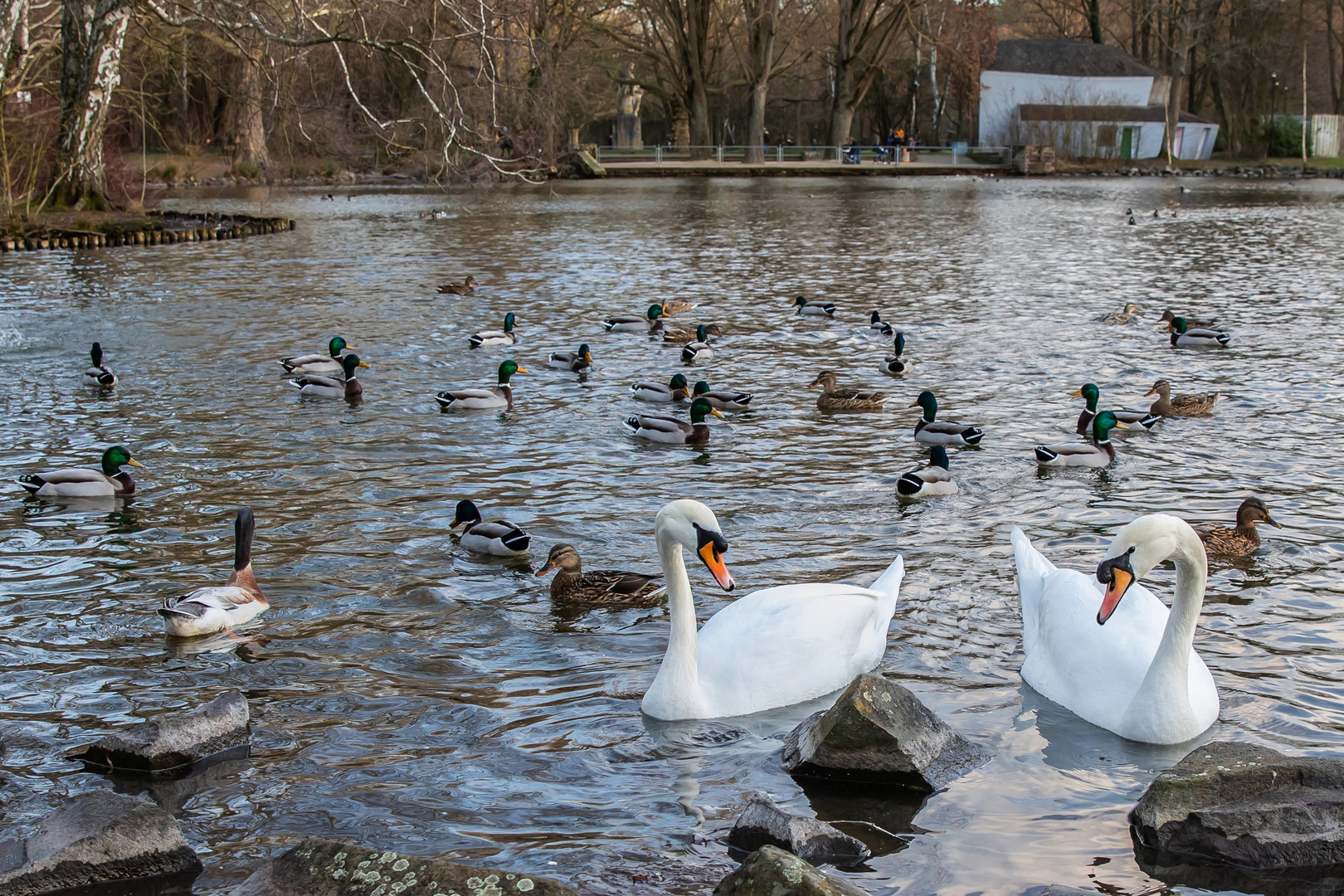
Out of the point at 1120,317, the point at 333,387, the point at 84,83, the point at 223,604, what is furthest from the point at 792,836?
the point at 84,83

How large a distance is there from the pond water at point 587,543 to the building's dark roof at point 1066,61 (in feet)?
170

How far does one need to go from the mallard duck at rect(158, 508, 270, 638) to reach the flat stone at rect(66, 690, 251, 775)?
1.30m

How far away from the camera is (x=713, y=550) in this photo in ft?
17.9

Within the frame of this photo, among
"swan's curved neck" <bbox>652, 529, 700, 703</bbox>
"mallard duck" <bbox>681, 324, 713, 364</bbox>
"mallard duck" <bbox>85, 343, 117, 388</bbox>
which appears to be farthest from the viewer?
"mallard duck" <bbox>681, 324, 713, 364</bbox>

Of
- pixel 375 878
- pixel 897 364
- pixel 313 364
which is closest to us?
pixel 375 878

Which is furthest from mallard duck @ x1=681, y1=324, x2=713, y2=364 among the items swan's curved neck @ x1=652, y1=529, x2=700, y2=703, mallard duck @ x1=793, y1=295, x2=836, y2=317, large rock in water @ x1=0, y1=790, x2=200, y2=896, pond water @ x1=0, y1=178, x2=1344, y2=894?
large rock in water @ x1=0, y1=790, x2=200, y2=896

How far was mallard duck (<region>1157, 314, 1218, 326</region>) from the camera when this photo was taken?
1667cm

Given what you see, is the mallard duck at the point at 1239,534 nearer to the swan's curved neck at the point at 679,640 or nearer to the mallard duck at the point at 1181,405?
the swan's curved neck at the point at 679,640

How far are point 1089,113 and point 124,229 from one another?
52314 mm

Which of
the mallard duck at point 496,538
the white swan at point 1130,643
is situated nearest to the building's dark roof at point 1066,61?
the mallard duck at point 496,538

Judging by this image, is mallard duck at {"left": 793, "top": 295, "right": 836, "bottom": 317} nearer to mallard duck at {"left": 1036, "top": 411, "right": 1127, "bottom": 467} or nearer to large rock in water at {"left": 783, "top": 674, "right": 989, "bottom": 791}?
mallard duck at {"left": 1036, "top": 411, "right": 1127, "bottom": 467}

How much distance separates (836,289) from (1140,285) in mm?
5451

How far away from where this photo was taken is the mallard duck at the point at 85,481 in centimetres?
906

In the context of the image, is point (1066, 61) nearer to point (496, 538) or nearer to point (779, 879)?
point (496, 538)
